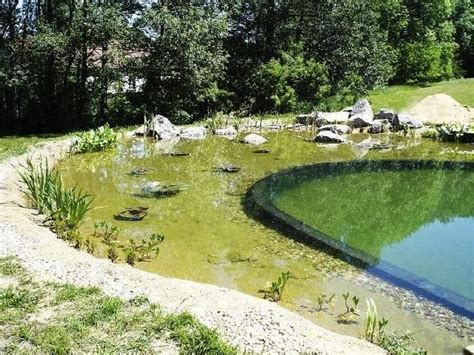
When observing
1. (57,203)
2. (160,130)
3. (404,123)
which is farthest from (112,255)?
(404,123)

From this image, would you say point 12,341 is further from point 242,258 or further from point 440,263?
point 440,263

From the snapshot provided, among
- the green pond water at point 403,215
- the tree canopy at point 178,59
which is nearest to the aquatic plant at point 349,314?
the green pond water at point 403,215

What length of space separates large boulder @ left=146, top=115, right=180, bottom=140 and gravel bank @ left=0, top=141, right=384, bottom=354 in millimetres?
10272

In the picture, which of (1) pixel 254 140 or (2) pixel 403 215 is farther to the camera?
(1) pixel 254 140

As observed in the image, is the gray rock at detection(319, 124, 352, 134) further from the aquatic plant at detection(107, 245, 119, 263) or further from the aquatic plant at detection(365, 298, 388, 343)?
the aquatic plant at detection(365, 298, 388, 343)

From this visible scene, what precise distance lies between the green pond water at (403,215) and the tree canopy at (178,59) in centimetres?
980

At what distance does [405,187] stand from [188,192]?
17.8 feet

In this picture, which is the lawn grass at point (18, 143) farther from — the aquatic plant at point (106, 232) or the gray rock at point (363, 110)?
the gray rock at point (363, 110)

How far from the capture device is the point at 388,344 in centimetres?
567

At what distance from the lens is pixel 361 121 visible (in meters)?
21.4

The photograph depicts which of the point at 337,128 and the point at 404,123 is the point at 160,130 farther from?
the point at 404,123

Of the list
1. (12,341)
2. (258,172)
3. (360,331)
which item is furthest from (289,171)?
(12,341)

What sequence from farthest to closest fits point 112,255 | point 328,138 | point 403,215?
point 328,138 → point 403,215 → point 112,255

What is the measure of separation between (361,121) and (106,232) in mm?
14765
